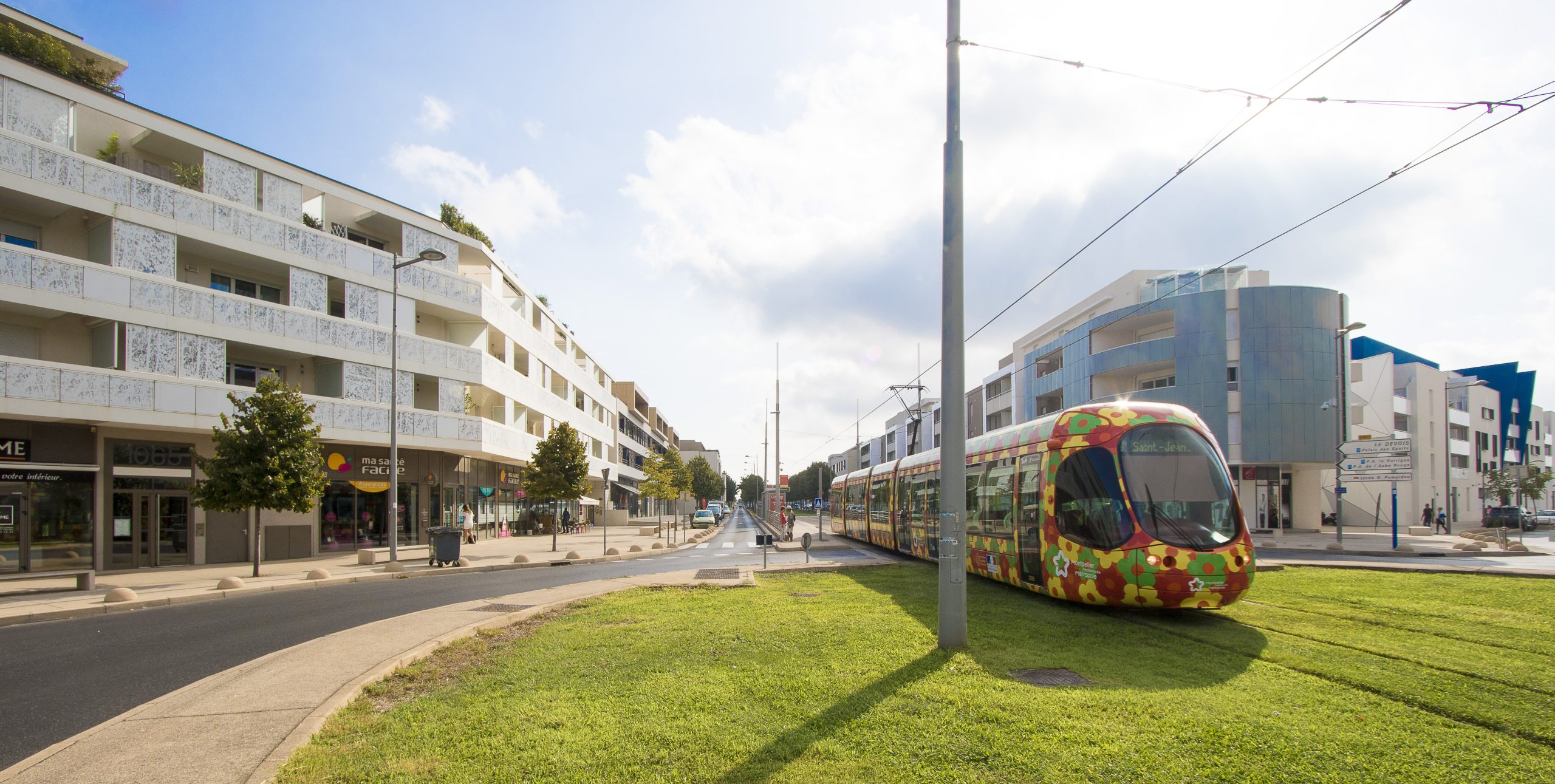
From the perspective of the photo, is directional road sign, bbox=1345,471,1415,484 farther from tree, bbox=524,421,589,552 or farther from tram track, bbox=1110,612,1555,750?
tree, bbox=524,421,589,552

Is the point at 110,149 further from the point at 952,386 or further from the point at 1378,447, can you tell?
the point at 1378,447

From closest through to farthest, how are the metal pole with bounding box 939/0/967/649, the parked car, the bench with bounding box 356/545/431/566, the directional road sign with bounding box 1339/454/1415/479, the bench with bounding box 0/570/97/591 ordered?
the metal pole with bounding box 939/0/967/649 → the bench with bounding box 0/570/97/591 → the bench with bounding box 356/545/431/566 → the directional road sign with bounding box 1339/454/1415/479 → the parked car

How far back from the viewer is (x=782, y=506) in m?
42.9

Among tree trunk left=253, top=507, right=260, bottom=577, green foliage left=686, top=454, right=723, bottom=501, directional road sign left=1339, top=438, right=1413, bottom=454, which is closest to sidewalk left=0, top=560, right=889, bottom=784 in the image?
tree trunk left=253, top=507, right=260, bottom=577

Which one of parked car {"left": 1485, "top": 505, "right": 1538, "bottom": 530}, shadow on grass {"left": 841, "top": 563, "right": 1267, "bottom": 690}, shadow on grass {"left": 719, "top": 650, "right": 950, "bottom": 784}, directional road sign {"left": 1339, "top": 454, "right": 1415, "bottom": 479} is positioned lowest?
parked car {"left": 1485, "top": 505, "right": 1538, "bottom": 530}

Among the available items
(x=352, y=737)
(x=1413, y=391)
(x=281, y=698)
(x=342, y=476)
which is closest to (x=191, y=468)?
(x=342, y=476)

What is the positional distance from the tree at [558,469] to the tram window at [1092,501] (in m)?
26.4

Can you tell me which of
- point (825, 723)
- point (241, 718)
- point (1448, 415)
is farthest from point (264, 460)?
point (1448, 415)

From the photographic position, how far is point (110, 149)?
23391 mm

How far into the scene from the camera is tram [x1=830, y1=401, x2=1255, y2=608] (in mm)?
9648

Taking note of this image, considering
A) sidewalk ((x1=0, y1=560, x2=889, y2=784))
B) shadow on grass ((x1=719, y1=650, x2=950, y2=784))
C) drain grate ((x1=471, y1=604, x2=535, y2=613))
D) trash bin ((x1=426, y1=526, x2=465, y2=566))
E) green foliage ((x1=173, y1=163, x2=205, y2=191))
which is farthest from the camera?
green foliage ((x1=173, y1=163, x2=205, y2=191))

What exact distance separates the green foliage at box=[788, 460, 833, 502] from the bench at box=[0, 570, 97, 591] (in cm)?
11094

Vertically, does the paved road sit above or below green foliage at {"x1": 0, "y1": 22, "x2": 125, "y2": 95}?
below

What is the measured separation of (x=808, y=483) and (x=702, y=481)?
39.4 meters
